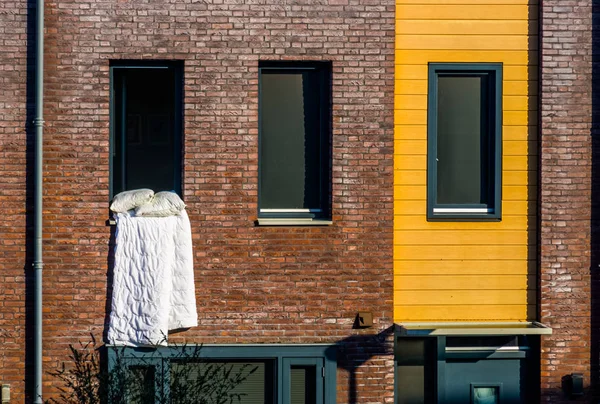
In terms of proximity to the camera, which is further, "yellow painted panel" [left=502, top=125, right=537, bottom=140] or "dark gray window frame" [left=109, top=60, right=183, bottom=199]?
"yellow painted panel" [left=502, top=125, right=537, bottom=140]

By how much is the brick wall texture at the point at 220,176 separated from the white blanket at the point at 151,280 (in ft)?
0.64

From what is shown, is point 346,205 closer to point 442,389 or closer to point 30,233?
point 442,389

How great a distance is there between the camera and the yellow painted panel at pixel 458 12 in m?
10.1

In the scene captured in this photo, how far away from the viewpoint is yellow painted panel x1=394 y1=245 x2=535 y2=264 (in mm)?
10086

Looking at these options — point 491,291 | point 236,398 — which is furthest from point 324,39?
point 236,398

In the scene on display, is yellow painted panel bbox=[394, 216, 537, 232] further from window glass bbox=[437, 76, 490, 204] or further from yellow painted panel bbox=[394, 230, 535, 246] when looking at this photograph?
window glass bbox=[437, 76, 490, 204]

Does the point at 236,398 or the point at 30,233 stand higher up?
the point at 30,233

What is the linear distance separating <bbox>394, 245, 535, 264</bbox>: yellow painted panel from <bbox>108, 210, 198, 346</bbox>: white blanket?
2.62m

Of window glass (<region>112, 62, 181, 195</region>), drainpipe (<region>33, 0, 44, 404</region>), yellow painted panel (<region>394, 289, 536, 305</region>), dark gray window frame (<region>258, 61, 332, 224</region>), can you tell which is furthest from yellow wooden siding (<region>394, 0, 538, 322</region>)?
drainpipe (<region>33, 0, 44, 404</region>)

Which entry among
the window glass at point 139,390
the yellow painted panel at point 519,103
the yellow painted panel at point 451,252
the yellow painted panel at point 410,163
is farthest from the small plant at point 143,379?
the yellow painted panel at point 519,103

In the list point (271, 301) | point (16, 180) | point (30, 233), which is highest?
point (16, 180)

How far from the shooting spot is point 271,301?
9.90 m

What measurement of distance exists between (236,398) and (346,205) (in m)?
2.72

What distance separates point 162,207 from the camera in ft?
31.9
